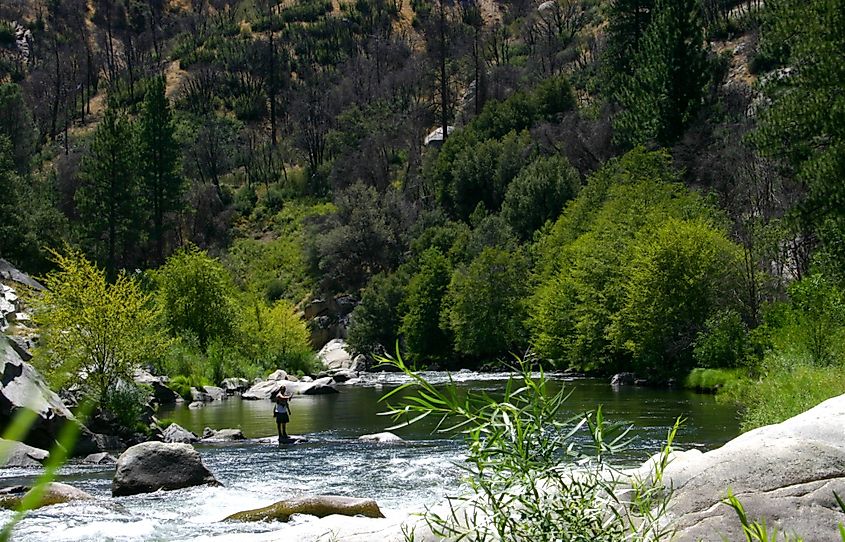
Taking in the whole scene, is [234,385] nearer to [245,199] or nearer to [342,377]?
[342,377]

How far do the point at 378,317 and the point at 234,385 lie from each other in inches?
823

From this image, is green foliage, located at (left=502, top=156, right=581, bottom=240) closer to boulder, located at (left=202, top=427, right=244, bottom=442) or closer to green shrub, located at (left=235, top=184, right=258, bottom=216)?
green shrub, located at (left=235, top=184, right=258, bottom=216)

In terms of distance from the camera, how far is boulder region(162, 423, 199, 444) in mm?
23875

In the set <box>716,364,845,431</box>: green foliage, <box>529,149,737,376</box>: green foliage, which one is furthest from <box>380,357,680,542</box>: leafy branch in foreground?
<box>529,149,737,376</box>: green foliage

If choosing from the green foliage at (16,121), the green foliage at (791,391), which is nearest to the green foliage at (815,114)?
the green foliage at (791,391)

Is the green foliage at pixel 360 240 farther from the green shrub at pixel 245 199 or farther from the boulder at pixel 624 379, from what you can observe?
the boulder at pixel 624 379

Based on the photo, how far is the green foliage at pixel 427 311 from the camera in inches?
2402

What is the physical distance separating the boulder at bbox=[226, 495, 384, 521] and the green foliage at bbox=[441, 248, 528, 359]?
42.0 m

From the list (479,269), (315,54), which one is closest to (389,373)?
(479,269)

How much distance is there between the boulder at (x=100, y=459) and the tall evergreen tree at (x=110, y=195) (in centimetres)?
4259

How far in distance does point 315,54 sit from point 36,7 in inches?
1730

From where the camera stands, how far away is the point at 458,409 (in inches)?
117

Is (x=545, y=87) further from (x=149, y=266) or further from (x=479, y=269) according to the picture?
(x=149, y=266)

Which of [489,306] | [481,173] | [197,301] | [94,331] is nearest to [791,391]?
[94,331]
